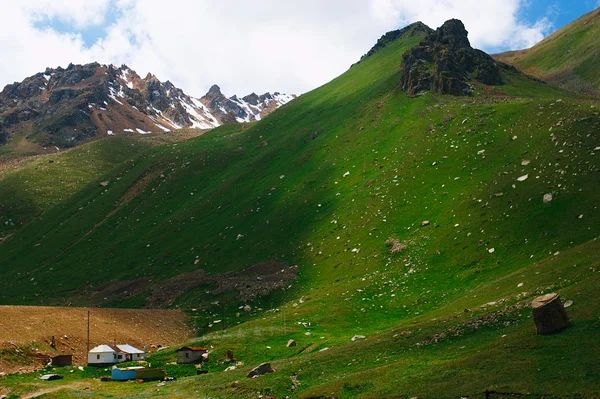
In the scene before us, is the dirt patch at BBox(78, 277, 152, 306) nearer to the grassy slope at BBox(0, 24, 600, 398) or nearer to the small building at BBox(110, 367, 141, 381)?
the grassy slope at BBox(0, 24, 600, 398)

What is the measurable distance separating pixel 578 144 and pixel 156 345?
56271mm

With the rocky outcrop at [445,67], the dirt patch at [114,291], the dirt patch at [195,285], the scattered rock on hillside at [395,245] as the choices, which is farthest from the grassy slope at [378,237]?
the rocky outcrop at [445,67]

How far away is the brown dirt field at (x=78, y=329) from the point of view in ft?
197

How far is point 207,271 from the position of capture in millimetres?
96688

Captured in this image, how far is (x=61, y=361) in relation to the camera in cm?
5766

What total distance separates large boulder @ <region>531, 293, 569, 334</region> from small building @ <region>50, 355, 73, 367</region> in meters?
43.3

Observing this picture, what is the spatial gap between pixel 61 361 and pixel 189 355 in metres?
12.6

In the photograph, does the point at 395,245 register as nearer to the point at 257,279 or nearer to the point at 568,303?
the point at 257,279

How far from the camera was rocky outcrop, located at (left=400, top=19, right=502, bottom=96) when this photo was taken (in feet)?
401

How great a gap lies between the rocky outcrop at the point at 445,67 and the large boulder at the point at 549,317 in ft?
287

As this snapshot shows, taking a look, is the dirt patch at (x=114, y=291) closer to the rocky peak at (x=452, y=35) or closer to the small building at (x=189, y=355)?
the small building at (x=189, y=355)

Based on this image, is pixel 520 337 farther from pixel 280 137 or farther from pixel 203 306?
pixel 280 137

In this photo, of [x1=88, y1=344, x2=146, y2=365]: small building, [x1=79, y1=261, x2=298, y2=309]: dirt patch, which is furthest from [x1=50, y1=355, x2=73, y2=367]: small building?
[x1=79, y1=261, x2=298, y2=309]: dirt patch

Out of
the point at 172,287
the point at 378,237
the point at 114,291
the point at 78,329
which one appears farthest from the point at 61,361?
the point at 114,291
